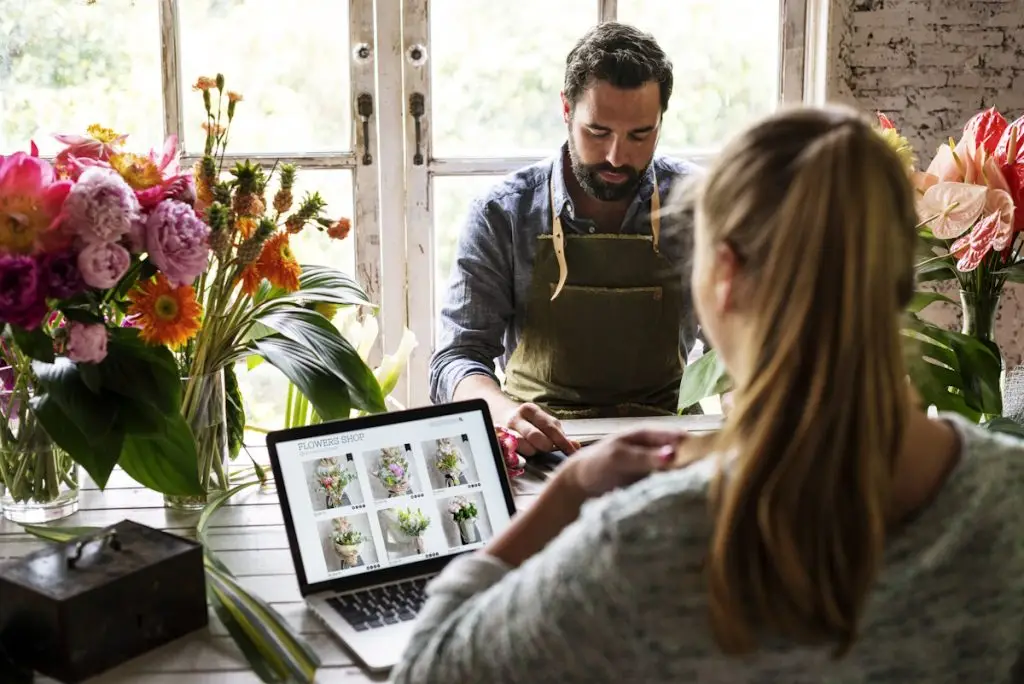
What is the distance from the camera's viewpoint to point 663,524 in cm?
78

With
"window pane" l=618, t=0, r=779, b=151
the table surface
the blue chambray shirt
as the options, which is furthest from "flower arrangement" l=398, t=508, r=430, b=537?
"window pane" l=618, t=0, r=779, b=151

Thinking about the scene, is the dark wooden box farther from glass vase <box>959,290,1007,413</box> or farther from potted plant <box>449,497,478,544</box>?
glass vase <box>959,290,1007,413</box>

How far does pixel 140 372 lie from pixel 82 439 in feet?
0.32

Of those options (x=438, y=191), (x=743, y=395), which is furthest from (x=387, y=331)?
(x=743, y=395)

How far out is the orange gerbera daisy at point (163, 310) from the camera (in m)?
1.26

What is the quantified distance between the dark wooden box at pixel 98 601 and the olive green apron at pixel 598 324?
46.1 inches

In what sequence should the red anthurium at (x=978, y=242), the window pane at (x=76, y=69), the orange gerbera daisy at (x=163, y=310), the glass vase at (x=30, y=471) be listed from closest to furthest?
the orange gerbera daisy at (x=163, y=310)
the glass vase at (x=30, y=471)
the red anthurium at (x=978, y=242)
the window pane at (x=76, y=69)

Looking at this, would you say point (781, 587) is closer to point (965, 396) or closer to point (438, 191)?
point (965, 396)

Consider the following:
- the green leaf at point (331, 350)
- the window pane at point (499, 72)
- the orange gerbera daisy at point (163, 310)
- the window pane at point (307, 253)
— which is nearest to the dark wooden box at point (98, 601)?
the orange gerbera daisy at point (163, 310)

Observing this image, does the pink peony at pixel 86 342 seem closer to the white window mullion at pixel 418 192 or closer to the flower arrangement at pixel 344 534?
the flower arrangement at pixel 344 534

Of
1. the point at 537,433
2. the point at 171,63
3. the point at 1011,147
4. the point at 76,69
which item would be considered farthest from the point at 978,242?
the point at 76,69

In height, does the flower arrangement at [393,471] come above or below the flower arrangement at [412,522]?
above

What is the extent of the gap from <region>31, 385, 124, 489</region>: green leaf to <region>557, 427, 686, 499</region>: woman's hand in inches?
22.0

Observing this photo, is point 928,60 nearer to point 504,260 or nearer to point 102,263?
point 504,260
